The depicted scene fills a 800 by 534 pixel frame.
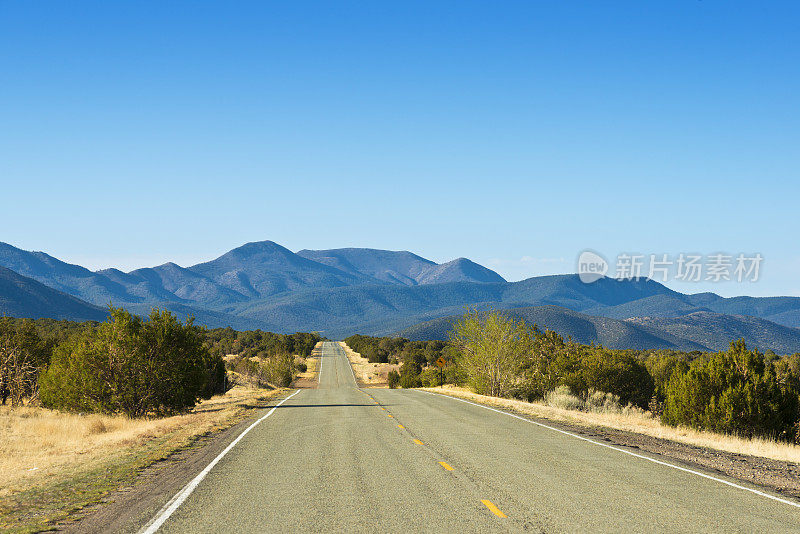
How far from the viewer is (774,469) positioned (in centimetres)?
1284

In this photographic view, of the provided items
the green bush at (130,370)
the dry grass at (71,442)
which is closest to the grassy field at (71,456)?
the dry grass at (71,442)

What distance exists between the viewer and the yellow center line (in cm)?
817

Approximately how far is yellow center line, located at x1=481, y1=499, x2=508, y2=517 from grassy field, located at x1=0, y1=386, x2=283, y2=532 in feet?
18.4

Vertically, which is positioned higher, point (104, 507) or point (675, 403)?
point (675, 403)

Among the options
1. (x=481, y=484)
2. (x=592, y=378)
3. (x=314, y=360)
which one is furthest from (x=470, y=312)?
(x=314, y=360)

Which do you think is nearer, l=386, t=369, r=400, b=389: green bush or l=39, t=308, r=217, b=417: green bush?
l=39, t=308, r=217, b=417: green bush

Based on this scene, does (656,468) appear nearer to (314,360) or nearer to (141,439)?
(141,439)

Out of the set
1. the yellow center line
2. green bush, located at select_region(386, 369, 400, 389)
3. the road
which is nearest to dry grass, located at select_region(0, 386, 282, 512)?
the road

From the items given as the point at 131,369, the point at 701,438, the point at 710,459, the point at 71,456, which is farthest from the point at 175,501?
the point at 131,369

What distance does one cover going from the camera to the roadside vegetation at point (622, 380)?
23672 millimetres

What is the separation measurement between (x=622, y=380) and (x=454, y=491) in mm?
43414

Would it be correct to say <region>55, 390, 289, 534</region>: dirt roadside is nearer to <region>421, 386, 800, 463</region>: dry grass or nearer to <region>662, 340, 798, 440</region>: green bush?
<region>421, 386, 800, 463</region>: dry grass

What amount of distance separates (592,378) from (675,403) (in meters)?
23.0

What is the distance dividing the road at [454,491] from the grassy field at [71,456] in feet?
5.56
